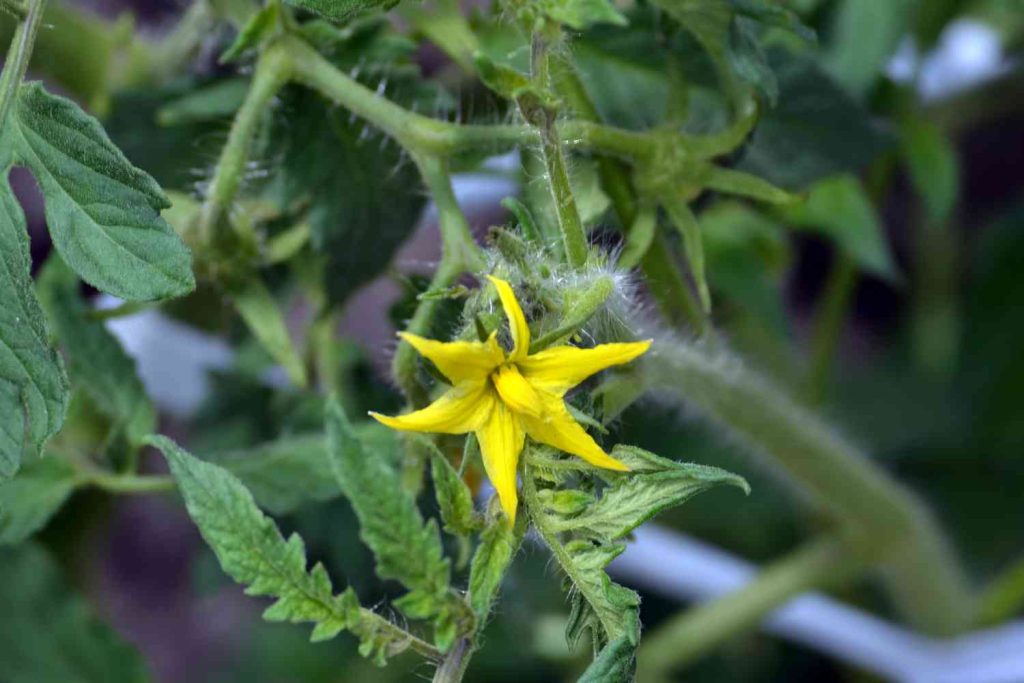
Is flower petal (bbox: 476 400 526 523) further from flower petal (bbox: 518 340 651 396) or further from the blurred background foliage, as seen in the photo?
the blurred background foliage

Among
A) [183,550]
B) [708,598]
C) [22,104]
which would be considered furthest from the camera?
[183,550]

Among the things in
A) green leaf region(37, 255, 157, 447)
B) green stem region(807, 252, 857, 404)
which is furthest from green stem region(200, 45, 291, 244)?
green stem region(807, 252, 857, 404)

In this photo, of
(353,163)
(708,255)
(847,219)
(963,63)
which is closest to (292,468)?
(353,163)

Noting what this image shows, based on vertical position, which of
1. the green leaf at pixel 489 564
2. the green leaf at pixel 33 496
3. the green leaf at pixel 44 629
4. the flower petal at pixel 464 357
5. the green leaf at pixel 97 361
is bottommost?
the green leaf at pixel 44 629

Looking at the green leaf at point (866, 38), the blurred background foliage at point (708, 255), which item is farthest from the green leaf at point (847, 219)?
the green leaf at point (866, 38)

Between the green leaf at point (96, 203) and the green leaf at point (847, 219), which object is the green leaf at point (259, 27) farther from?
the green leaf at point (847, 219)

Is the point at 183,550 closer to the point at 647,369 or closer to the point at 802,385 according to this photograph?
the point at 802,385

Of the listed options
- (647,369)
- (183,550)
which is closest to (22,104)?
(647,369)
